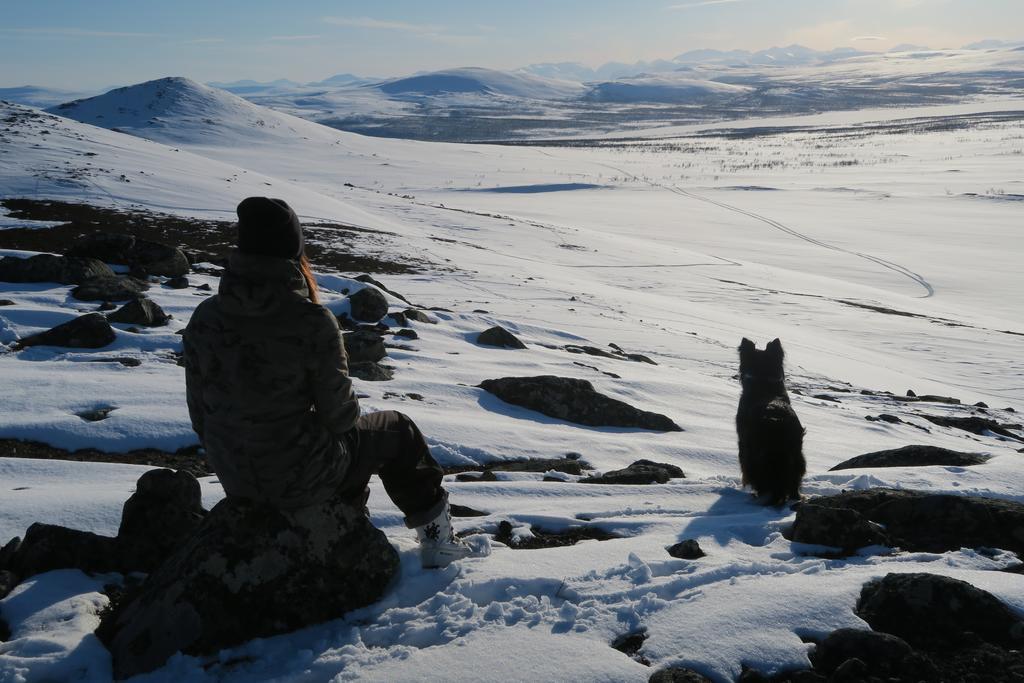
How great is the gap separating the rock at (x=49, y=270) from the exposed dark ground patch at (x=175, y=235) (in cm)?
220

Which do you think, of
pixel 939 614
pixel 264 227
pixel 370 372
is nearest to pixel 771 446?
pixel 939 614

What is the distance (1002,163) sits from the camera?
49.8m

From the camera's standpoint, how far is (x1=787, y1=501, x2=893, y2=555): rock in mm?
3514

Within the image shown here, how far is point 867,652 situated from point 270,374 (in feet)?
7.70

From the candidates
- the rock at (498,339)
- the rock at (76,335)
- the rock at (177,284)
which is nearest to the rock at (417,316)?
the rock at (498,339)

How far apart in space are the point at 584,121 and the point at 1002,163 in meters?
83.3

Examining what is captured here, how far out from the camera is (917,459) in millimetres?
5734

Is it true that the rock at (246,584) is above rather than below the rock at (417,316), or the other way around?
above

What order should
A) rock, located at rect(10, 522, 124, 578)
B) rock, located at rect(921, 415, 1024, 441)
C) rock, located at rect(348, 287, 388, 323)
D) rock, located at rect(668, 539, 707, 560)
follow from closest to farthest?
rock, located at rect(10, 522, 124, 578), rock, located at rect(668, 539, 707, 560), rock, located at rect(921, 415, 1024, 441), rock, located at rect(348, 287, 388, 323)

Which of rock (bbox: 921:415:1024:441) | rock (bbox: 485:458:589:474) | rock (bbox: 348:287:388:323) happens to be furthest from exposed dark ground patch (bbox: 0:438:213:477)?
rock (bbox: 921:415:1024:441)

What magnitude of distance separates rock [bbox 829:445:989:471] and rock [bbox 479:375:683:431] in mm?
1894

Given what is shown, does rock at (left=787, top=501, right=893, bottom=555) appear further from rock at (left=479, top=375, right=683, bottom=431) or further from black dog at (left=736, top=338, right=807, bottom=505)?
rock at (left=479, top=375, right=683, bottom=431)

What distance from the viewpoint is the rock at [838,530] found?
351 centimetres

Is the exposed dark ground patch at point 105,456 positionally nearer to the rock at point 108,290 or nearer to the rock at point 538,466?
the rock at point 538,466
